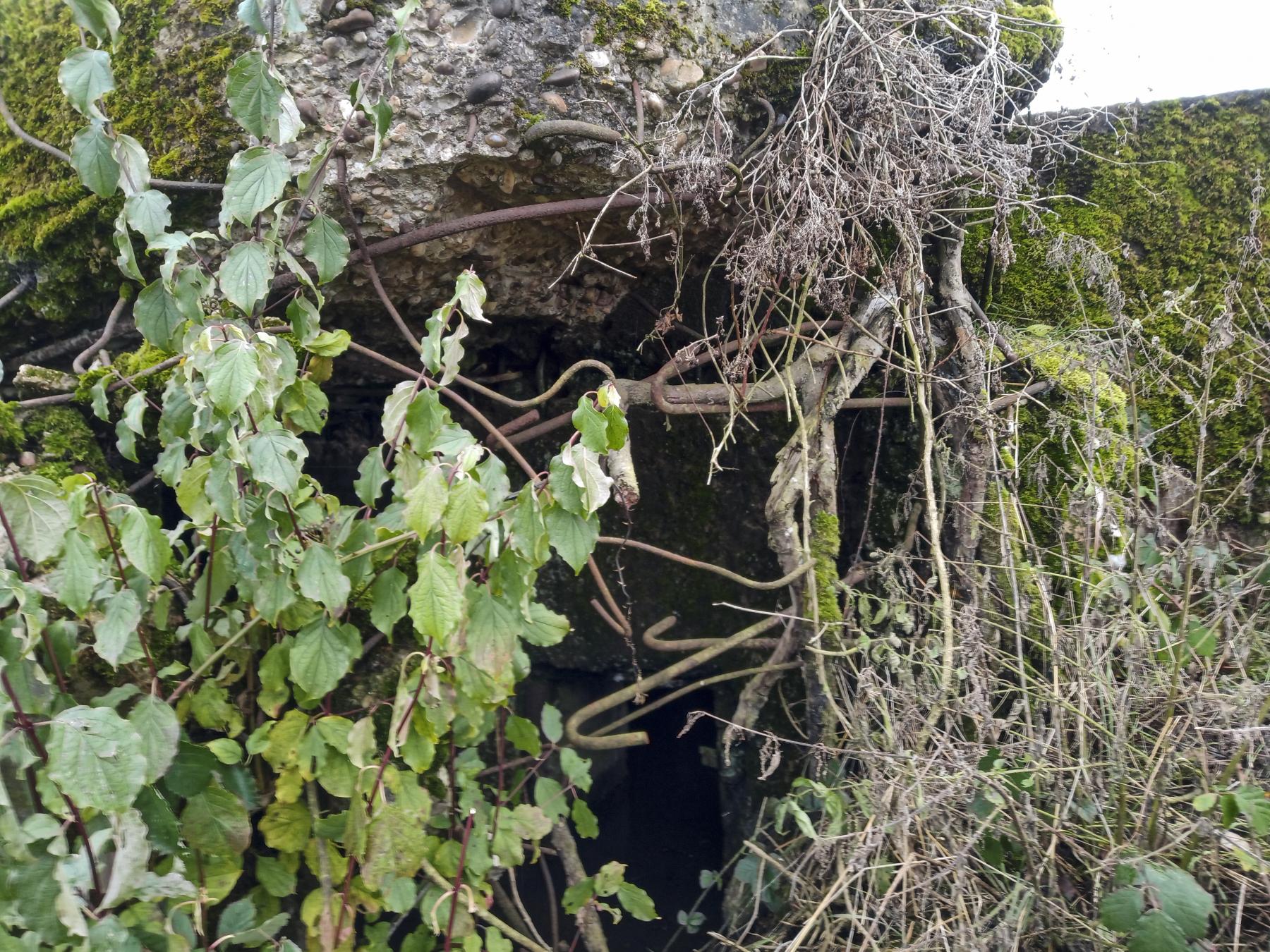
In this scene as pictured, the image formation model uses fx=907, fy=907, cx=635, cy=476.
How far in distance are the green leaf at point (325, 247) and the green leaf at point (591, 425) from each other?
53cm

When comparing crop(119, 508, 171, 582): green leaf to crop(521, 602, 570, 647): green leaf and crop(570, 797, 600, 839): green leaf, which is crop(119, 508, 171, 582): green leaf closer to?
crop(521, 602, 570, 647): green leaf

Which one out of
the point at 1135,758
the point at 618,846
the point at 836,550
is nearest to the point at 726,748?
the point at 836,550

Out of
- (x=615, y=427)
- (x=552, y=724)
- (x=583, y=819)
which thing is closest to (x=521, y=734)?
(x=552, y=724)

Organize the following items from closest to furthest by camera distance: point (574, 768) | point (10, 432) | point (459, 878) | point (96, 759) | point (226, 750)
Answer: point (96, 759) < point (226, 750) < point (459, 878) < point (10, 432) < point (574, 768)

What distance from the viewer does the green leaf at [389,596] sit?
150cm

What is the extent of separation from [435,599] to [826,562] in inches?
40.7

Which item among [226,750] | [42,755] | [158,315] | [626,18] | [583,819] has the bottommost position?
[583,819]

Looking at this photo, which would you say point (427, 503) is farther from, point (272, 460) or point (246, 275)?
point (246, 275)

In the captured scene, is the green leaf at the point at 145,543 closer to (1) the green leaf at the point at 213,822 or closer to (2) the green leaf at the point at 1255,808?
(1) the green leaf at the point at 213,822

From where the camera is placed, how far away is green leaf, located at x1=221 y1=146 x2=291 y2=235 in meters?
1.36

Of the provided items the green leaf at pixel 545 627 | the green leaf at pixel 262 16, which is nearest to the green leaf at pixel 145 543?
the green leaf at pixel 545 627

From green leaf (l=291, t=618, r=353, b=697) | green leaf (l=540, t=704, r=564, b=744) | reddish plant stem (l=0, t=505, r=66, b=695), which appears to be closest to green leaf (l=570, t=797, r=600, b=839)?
green leaf (l=540, t=704, r=564, b=744)

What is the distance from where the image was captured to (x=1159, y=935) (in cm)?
132

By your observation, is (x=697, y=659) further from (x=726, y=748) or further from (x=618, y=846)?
(x=618, y=846)
